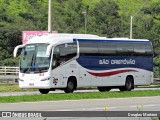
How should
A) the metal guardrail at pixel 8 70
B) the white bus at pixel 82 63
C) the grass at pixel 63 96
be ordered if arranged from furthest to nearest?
the metal guardrail at pixel 8 70
the white bus at pixel 82 63
the grass at pixel 63 96

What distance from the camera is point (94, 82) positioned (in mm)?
34594

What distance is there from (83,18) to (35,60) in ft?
257

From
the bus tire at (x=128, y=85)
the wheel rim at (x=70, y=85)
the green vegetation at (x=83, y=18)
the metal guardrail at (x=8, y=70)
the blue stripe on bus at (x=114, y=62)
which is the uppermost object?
the green vegetation at (x=83, y=18)

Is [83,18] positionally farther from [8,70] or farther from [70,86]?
[70,86]

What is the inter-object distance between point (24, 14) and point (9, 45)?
77.0ft

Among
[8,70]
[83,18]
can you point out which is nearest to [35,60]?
[8,70]

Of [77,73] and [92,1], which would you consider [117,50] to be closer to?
[77,73]

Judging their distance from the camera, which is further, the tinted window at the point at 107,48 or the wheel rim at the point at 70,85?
the tinted window at the point at 107,48

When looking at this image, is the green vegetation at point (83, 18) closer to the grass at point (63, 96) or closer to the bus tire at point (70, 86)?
A: the bus tire at point (70, 86)

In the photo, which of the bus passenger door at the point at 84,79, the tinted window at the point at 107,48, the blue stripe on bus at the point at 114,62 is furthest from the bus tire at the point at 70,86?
the tinted window at the point at 107,48

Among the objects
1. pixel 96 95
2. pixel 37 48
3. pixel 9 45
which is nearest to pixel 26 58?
pixel 37 48

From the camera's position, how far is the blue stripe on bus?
1334 inches

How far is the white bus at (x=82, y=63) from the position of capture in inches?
1248

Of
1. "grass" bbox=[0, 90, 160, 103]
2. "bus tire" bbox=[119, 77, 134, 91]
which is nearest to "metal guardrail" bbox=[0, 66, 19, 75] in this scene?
"bus tire" bbox=[119, 77, 134, 91]
